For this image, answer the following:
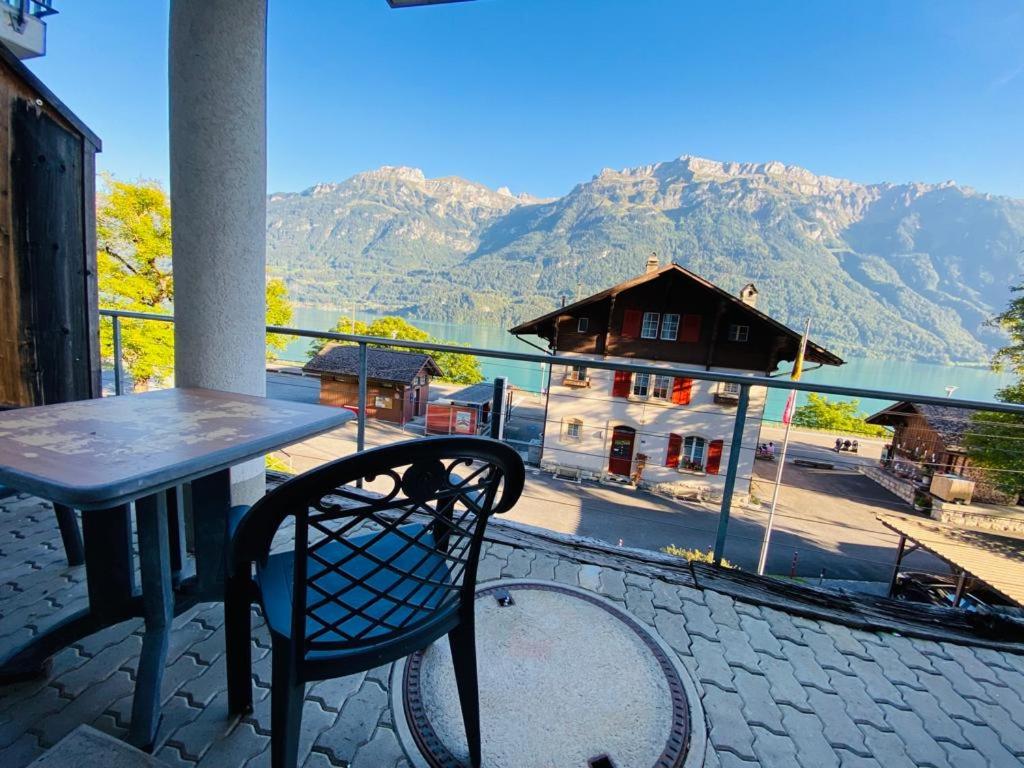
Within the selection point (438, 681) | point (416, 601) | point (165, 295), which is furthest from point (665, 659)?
point (165, 295)

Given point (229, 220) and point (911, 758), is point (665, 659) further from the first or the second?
point (229, 220)

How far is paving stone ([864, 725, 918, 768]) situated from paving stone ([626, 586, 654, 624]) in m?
0.68

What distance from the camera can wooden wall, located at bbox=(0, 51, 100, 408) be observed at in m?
1.96

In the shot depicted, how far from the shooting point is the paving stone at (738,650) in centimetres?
154

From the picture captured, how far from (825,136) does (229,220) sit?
431 ft

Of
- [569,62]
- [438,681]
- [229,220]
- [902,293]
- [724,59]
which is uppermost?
[569,62]

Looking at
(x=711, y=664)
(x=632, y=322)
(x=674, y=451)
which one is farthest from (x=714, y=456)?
(x=711, y=664)

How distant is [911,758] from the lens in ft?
4.02

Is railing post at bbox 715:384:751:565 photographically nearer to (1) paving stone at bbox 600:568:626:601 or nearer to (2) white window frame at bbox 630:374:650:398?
(1) paving stone at bbox 600:568:626:601

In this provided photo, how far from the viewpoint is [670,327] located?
1584 centimetres

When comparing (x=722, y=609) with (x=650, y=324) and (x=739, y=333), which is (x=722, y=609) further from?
(x=739, y=333)

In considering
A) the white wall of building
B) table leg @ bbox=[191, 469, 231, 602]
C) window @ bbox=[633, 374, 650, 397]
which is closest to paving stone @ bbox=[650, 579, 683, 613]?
table leg @ bbox=[191, 469, 231, 602]

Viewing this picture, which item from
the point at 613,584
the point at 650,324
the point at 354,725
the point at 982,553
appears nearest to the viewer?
the point at 354,725

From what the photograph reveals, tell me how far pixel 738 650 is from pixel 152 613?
192 cm
